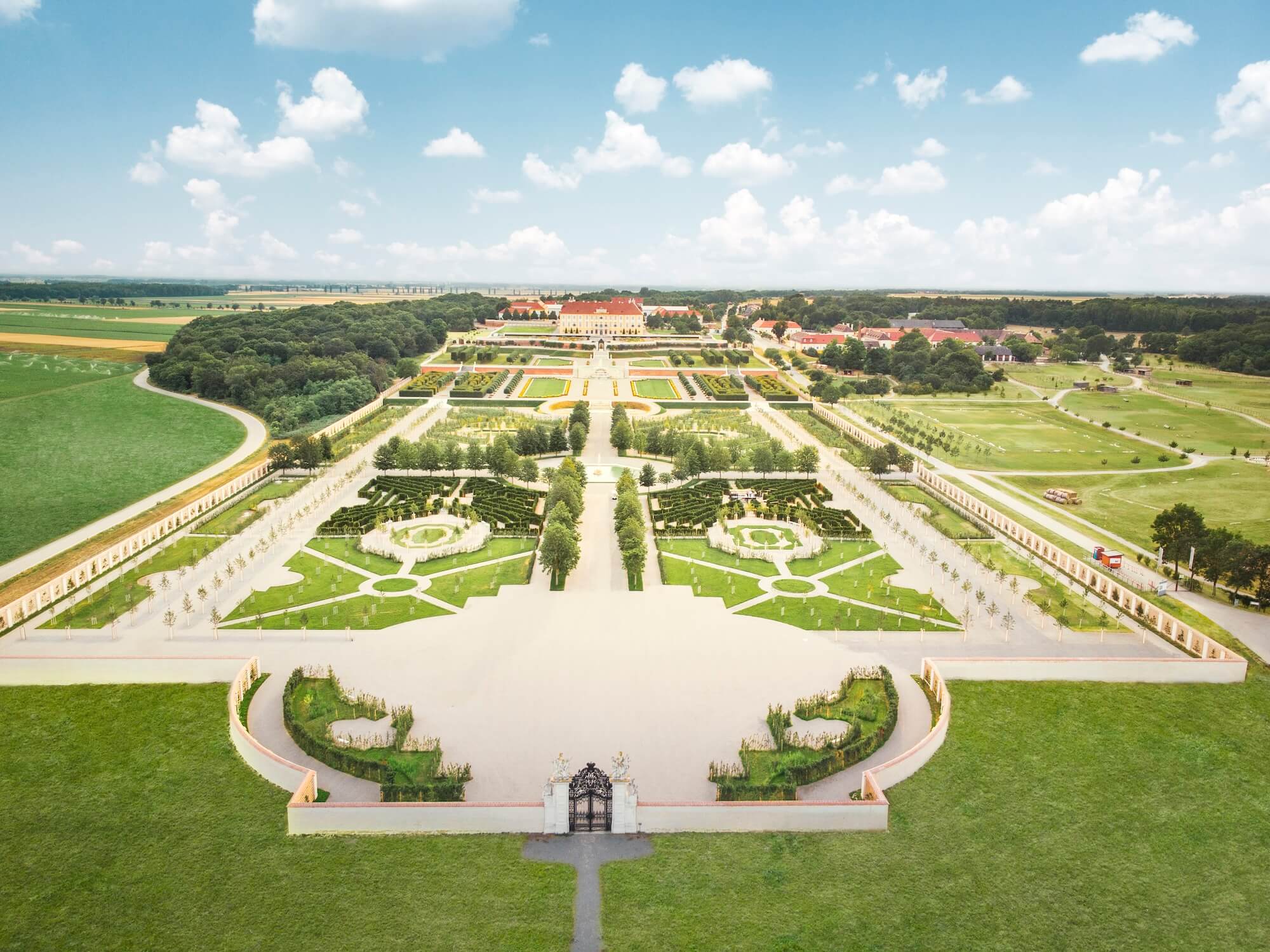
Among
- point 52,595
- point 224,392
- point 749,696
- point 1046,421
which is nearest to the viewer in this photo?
point 749,696

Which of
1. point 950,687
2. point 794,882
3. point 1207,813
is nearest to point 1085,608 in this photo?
point 950,687

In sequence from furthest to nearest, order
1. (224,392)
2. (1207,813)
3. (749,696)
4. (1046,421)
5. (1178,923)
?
(224,392) → (1046,421) → (749,696) → (1207,813) → (1178,923)

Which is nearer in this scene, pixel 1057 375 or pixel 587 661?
pixel 587 661

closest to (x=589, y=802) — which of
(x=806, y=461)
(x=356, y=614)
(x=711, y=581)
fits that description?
(x=356, y=614)

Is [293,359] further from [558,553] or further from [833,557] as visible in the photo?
[833,557]

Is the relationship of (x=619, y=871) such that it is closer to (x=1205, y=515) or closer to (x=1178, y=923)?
(x=1178, y=923)

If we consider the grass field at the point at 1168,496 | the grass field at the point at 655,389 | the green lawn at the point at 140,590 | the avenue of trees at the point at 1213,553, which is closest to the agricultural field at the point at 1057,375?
the grass field at the point at 1168,496

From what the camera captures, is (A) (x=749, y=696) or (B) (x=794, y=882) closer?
(B) (x=794, y=882)
